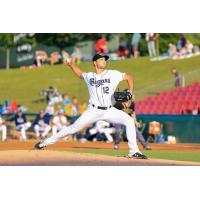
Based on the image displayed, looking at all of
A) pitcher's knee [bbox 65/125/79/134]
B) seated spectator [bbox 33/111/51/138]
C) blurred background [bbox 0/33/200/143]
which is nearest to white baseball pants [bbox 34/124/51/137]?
seated spectator [bbox 33/111/51/138]

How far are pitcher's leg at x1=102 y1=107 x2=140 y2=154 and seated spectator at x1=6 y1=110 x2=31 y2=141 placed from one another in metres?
11.2

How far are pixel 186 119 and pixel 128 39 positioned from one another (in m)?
16.0

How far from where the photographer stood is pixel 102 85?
43.1ft

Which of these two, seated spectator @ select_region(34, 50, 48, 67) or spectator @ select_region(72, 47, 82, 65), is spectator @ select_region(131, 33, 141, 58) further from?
seated spectator @ select_region(34, 50, 48, 67)

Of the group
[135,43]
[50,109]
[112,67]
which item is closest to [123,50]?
[135,43]

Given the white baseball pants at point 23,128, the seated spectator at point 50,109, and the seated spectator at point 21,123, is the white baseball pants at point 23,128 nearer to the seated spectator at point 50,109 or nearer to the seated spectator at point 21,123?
the seated spectator at point 21,123

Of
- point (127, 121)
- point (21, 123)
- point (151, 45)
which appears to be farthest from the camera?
point (151, 45)

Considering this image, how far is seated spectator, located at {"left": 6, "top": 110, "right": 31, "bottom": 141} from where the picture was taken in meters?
23.7

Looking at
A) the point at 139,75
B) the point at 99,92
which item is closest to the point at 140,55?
the point at 139,75

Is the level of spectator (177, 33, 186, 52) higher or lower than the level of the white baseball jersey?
higher

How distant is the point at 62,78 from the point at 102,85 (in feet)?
69.0

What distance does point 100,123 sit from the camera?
2248 cm

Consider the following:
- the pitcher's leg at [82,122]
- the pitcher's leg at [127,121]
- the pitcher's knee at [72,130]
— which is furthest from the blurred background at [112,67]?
the pitcher's knee at [72,130]

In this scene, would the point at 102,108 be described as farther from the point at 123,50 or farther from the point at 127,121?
the point at 123,50
